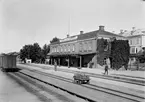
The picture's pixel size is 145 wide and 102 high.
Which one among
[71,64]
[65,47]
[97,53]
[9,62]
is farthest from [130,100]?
[65,47]

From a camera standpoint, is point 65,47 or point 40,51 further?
point 40,51

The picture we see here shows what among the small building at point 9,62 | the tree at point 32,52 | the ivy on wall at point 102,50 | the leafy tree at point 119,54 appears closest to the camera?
the small building at point 9,62

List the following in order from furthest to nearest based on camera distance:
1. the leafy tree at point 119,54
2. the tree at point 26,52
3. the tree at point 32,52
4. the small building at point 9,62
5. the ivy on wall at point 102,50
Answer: the tree at point 32,52
the tree at point 26,52
the ivy on wall at point 102,50
the leafy tree at point 119,54
the small building at point 9,62

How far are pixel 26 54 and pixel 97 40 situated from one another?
41916mm

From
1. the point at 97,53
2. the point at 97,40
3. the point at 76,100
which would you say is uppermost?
the point at 97,40

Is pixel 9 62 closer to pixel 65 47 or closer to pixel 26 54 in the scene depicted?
pixel 65 47

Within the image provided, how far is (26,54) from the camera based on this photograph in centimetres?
7531

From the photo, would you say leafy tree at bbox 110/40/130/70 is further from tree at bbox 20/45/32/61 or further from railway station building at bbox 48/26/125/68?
tree at bbox 20/45/32/61

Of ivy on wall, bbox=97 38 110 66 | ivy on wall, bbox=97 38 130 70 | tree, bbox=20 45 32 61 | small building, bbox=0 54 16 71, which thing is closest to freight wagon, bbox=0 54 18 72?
small building, bbox=0 54 16 71

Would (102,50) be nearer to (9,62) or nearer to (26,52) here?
(9,62)

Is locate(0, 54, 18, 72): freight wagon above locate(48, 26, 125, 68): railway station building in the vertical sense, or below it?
below

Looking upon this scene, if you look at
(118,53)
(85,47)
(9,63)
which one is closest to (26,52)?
(85,47)

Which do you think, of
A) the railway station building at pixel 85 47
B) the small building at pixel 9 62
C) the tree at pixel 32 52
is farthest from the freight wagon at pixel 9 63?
the tree at pixel 32 52

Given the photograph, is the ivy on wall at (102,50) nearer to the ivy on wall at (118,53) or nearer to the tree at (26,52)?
the ivy on wall at (118,53)
